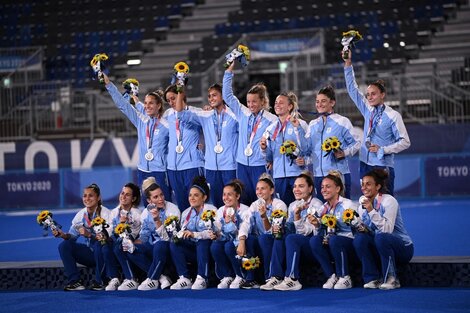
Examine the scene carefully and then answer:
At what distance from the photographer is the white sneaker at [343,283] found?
Result: 8.01 m

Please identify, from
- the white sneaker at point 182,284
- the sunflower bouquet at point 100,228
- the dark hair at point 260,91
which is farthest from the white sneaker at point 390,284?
the sunflower bouquet at point 100,228

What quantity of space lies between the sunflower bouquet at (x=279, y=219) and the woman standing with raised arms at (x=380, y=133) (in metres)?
1.10

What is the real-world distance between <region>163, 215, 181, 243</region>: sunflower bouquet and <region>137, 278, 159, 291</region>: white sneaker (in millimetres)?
488

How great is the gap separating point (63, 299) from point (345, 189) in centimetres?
288

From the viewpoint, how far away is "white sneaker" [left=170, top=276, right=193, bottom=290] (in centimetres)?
844

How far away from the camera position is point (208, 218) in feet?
26.9

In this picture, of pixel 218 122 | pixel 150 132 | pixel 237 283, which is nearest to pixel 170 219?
pixel 237 283

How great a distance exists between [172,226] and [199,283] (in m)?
0.60

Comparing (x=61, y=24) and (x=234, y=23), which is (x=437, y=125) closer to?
(x=234, y=23)

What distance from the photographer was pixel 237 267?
838cm

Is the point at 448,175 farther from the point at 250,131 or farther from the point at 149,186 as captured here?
the point at 149,186

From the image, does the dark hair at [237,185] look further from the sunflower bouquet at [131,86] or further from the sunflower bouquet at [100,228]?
the sunflower bouquet at [131,86]

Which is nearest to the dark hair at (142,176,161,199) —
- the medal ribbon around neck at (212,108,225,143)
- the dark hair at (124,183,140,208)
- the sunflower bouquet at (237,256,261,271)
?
the dark hair at (124,183,140,208)

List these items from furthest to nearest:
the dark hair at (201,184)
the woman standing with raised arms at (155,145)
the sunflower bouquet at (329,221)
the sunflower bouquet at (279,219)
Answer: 1. the woman standing with raised arms at (155,145)
2. the dark hair at (201,184)
3. the sunflower bouquet at (279,219)
4. the sunflower bouquet at (329,221)
